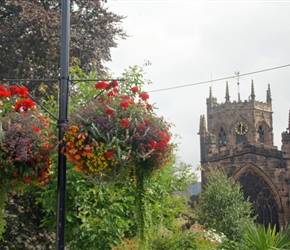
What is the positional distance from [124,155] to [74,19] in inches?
487

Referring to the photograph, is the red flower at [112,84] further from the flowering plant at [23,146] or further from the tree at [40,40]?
the tree at [40,40]

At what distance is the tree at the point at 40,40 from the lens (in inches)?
681

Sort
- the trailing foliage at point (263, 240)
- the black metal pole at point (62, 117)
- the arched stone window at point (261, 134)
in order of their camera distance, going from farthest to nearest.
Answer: the arched stone window at point (261, 134) < the trailing foliage at point (263, 240) < the black metal pole at point (62, 117)

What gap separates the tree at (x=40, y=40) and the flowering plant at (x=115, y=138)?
32.0 feet

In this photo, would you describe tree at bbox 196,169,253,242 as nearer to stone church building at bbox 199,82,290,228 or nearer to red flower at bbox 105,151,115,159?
stone church building at bbox 199,82,290,228

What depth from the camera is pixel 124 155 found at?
7.21m

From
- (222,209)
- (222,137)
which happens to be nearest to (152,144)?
(222,209)

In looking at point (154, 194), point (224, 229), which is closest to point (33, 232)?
point (154, 194)

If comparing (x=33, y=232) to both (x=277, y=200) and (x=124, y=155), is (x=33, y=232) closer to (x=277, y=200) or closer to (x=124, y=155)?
(x=124, y=155)

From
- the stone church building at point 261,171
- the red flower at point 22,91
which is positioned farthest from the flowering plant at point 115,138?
the stone church building at point 261,171

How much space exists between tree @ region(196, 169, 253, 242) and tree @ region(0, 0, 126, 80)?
13.6 meters

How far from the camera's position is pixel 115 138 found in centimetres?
711

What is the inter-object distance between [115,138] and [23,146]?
4.09 feet

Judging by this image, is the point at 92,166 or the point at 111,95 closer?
the point at 92,166
